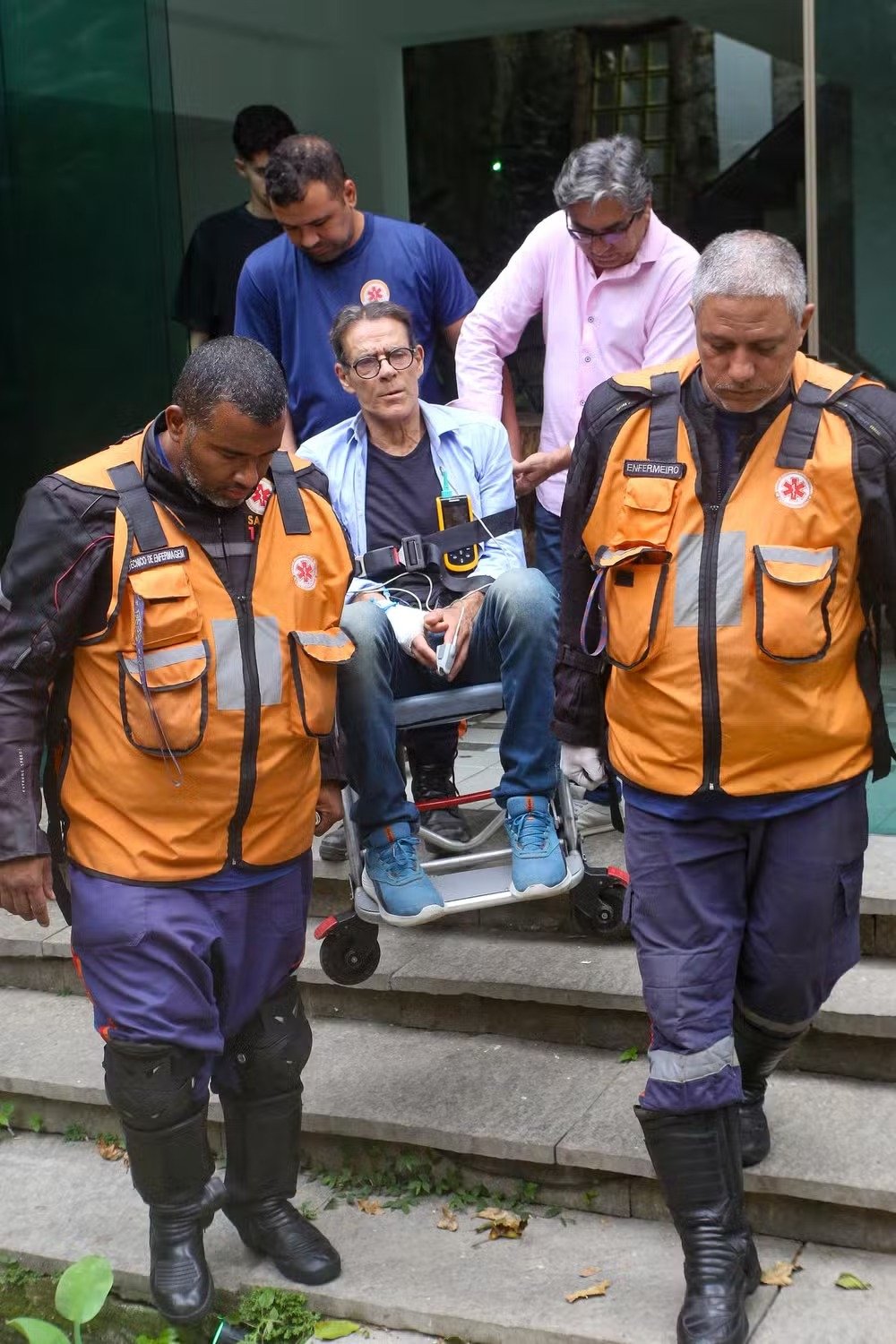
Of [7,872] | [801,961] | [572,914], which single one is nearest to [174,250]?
[572,914]

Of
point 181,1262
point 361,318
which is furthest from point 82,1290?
point 361,318

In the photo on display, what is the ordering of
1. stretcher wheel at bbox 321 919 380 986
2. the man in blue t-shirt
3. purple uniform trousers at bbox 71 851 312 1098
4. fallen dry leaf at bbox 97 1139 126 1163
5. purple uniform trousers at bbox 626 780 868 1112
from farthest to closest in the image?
the man in blue t-shirt
fallen dry leaf at bbox 97 1139 126 1163
stretcher wheel at bbox 321 919 380 986
purple uniform trousers at bbox 71 851 312 1098
purple uniform trousers at bbox 626 780 868 1112

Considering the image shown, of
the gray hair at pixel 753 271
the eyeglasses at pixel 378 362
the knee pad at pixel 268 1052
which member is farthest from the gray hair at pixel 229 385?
the knee pad at pixel 268 1052

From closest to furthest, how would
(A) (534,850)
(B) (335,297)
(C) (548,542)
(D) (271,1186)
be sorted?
(D) (271,1186) → (A) (534,850) → (B) (335,297) → (C) (548,542)

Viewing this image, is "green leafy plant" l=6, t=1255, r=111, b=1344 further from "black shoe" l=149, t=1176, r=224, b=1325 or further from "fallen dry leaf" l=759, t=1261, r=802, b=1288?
"fallen dry leaf" l=759, t=1261, r=802, b=1288

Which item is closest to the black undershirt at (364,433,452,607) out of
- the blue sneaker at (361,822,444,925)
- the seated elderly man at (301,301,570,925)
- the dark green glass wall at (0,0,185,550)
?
the seated elderly man at (301,301,570,925)

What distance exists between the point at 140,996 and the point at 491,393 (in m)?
2.12

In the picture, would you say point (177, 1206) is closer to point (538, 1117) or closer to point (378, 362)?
point (538, 1117)

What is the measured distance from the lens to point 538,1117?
384 centimetres

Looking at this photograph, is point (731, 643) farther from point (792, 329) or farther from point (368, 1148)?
point (368, 1148)

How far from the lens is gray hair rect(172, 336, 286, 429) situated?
119 inches

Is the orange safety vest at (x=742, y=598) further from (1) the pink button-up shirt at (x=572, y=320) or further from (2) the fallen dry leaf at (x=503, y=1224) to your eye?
(1) the pink button-up shirt at (x=572, y=320)

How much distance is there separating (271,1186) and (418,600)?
1.46 m

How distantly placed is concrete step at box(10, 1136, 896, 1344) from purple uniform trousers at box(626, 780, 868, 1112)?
1.70 ft
